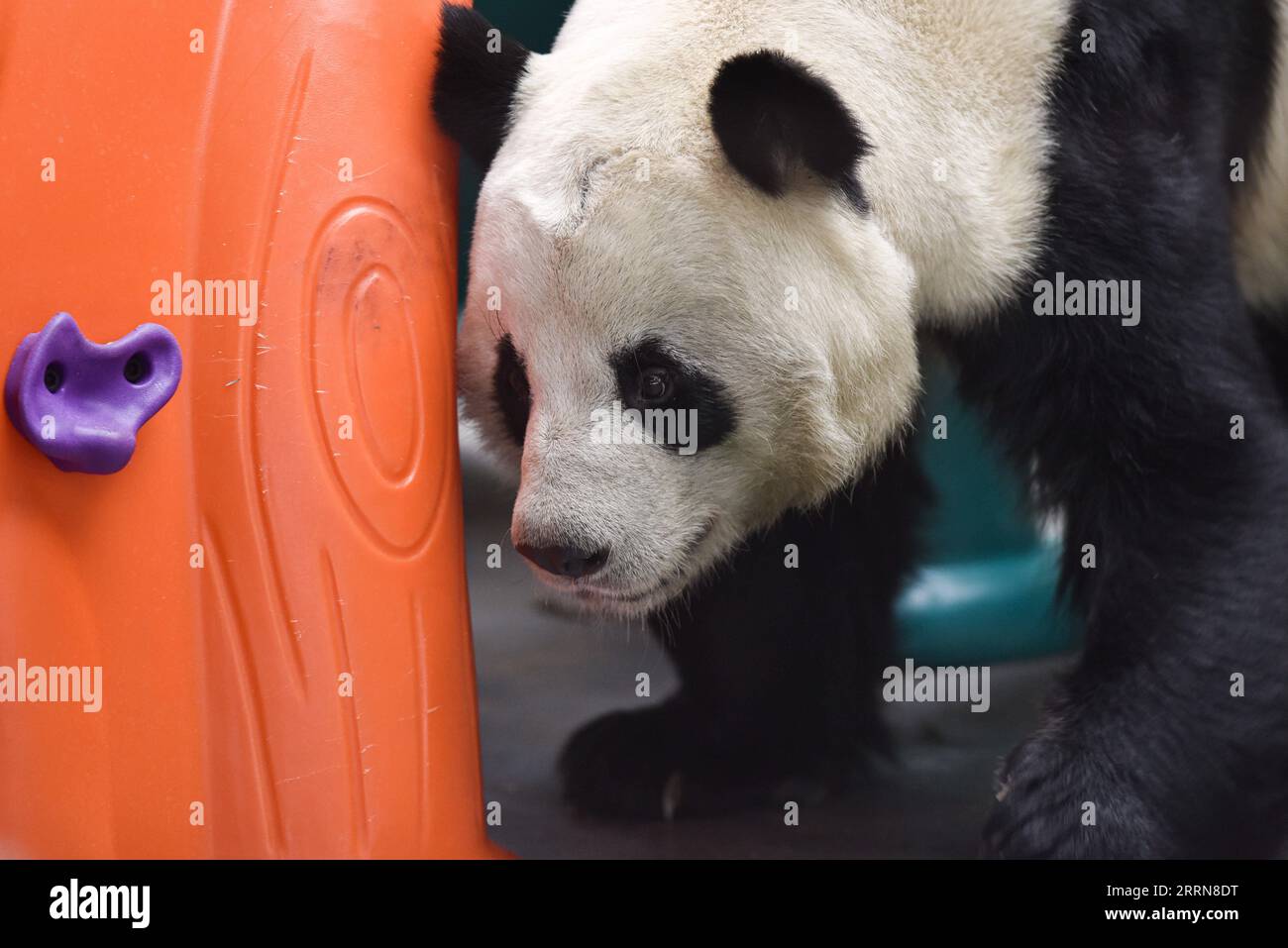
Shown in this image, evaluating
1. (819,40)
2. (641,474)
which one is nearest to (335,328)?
(641,474)

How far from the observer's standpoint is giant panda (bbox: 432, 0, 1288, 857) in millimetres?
1975

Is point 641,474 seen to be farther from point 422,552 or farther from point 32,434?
point 32,434

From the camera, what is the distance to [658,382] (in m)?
2.02

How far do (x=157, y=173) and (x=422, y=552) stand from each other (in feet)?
1.92

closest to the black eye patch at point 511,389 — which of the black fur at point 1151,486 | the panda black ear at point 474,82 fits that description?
the panda black ear at point 474,82

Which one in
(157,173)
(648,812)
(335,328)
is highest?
(157,173)

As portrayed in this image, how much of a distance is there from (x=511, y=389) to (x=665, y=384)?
0.29 m

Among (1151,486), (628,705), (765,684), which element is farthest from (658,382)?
(628,705)

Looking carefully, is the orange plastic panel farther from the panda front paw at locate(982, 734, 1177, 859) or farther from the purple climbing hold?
the panda front paw at locate(982, 734, 1177, 859)

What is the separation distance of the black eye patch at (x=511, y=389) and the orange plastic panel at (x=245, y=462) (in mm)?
106

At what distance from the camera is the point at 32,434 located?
4.97ft

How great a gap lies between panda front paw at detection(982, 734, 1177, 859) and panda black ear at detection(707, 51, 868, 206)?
839 millimetres

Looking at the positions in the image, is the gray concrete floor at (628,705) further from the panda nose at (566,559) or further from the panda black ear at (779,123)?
the panda black ear at (779,123)

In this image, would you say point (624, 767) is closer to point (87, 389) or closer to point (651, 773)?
point (651, 773)
